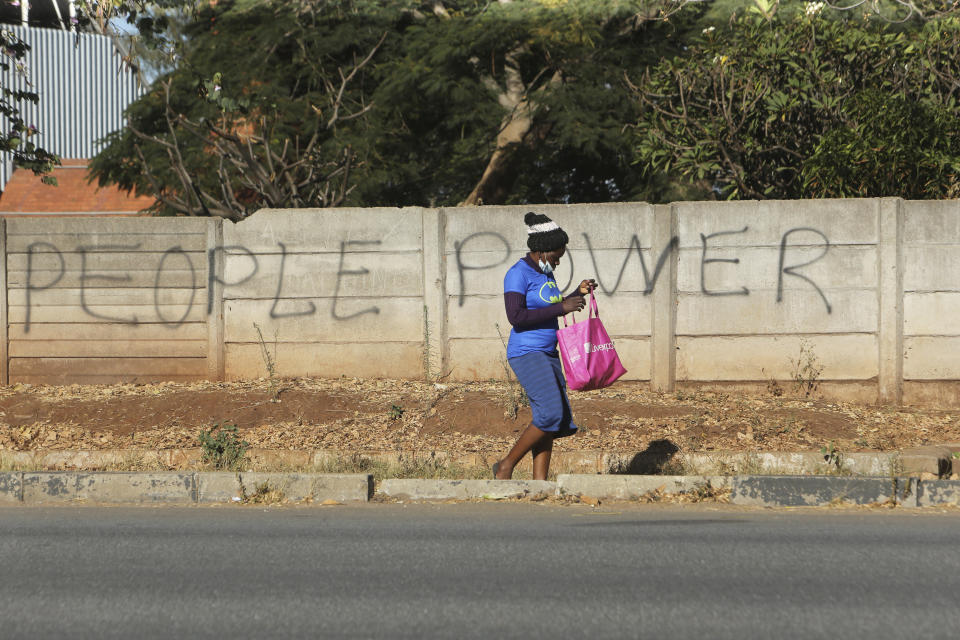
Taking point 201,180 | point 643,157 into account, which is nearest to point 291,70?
point 201,180

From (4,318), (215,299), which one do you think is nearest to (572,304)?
(215,299)

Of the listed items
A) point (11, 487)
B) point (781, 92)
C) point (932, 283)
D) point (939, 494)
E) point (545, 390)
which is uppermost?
point (781, 92)

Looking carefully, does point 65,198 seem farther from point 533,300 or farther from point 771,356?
point 533,300

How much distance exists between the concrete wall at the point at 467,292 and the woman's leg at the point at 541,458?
9.73ft

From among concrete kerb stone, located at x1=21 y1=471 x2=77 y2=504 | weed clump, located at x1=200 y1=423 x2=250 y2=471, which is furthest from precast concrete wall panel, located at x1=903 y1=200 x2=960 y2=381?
concrete kerb stone, located at x1=21 y1=471 x2=77 y2=504

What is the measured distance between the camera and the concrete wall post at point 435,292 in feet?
32.8

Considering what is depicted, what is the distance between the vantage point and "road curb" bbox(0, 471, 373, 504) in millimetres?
7160

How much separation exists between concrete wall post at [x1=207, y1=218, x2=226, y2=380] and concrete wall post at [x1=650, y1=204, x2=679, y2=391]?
3.83 meters

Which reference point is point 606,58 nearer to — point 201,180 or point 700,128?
point 700,128

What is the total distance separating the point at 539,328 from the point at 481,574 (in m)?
2.13

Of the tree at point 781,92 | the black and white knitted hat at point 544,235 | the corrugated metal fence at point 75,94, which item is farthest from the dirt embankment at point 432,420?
the corrugated metal fence at point 75,94

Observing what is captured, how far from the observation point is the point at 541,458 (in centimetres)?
703

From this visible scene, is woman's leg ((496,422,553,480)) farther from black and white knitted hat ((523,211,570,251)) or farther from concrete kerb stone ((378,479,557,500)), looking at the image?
black and white knitted hat ((523,211,570,251))

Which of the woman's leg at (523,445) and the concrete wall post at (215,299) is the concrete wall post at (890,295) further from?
the concrete wall post at (215,299)
